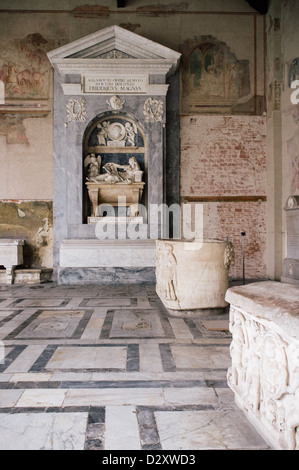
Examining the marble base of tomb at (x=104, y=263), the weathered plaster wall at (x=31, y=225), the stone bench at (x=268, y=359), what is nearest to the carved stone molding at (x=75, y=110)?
the weathered plaster wall at (x=31, y=225)

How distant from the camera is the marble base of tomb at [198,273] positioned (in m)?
5.05

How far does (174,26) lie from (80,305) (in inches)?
299

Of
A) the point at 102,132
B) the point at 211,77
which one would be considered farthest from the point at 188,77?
the point at 102,132

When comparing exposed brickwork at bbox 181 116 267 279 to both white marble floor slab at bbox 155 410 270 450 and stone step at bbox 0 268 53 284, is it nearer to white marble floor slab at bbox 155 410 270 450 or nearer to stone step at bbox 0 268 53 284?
stone step at bbox 0 268 53 284

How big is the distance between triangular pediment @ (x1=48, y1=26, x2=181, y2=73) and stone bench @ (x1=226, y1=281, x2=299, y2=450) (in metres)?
7.48

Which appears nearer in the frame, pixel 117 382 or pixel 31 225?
pixel 117 382

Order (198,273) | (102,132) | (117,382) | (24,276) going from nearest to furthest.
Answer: (117,382), (198,273), (24,276), (102,132)

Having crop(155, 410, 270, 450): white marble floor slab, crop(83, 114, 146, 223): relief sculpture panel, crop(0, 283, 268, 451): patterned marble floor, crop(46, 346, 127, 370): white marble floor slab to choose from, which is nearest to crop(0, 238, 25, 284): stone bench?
crop(83, 114, 146, 223): relief sculpture panel

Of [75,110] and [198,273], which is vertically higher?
[75,110]

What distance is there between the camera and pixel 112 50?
8.73 meters

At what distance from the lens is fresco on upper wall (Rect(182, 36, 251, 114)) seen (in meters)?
9.37

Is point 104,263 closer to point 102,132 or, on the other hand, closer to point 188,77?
point 102,132

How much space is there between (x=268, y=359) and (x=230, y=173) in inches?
308

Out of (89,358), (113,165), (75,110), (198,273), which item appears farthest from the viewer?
(113,165)
